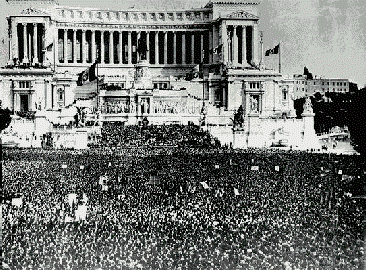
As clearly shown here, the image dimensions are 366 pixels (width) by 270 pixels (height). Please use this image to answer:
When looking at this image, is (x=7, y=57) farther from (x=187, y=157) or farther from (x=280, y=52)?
(x=187, y=157)

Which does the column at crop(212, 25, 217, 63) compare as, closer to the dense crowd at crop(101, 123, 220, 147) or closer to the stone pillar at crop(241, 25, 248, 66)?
the stone pillar at crop(241, 25, 248, 66)

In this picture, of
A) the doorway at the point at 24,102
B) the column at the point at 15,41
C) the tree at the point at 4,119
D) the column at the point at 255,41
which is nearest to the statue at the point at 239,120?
the tree at the point at 4,119

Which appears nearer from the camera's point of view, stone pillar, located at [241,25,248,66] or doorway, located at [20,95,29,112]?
doorway, located at [20,95,29,112]

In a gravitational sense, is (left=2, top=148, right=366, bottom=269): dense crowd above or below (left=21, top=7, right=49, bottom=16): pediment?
below

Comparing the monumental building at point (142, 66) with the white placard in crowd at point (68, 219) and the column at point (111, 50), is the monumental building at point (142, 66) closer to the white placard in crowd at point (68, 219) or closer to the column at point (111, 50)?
the column at point (111, 50)

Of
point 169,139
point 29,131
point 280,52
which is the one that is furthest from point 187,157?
point 280,52

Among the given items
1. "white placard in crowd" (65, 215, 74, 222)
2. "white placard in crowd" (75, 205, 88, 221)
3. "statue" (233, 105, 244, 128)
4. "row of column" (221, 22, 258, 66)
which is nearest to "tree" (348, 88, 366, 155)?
"white placard in crowd" (75, 205, 88, 221)

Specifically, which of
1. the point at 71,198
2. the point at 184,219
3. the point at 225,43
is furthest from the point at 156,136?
the point at 184,219

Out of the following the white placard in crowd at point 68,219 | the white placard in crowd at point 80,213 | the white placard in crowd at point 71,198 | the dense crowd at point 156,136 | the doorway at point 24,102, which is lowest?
the white placard in crowd at point 68,219
